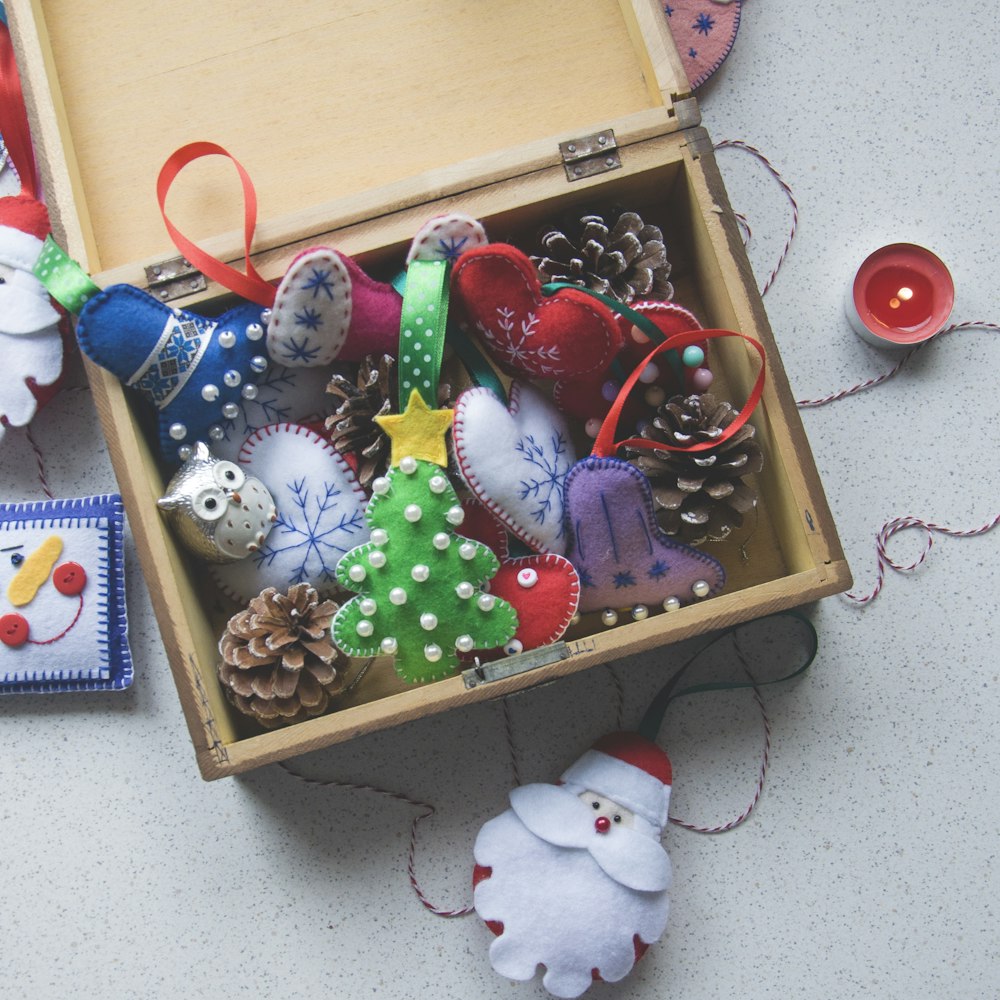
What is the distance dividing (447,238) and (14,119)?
0.44 metres

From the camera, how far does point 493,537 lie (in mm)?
717

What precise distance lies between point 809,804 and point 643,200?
1.78ft

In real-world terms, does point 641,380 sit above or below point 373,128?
below

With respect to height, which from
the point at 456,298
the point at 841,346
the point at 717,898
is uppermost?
the point at 456,298

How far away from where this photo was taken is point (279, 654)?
2.28 ft

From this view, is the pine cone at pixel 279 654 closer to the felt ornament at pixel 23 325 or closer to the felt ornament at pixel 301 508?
the felt ornament at pixel 301 508

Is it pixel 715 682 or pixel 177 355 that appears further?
pixel 715 682

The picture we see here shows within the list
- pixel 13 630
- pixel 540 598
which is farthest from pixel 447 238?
pixel 13 630

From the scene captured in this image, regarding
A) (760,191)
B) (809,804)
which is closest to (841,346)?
(760,191)

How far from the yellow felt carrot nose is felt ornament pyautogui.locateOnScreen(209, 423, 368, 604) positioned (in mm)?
185

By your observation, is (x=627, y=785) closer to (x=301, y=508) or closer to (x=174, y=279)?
(x=301, y=508)

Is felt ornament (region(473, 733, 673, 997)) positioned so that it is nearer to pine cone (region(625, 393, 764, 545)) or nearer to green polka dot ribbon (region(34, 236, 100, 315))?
pine cone (region(625, 393, 764, 545))

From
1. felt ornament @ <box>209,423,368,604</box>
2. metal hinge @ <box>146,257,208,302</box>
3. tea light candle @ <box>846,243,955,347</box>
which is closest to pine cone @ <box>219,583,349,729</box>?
felt ornament @ <box>209,423,368,604</box>

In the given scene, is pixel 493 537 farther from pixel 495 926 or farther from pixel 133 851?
pixel 133 851
